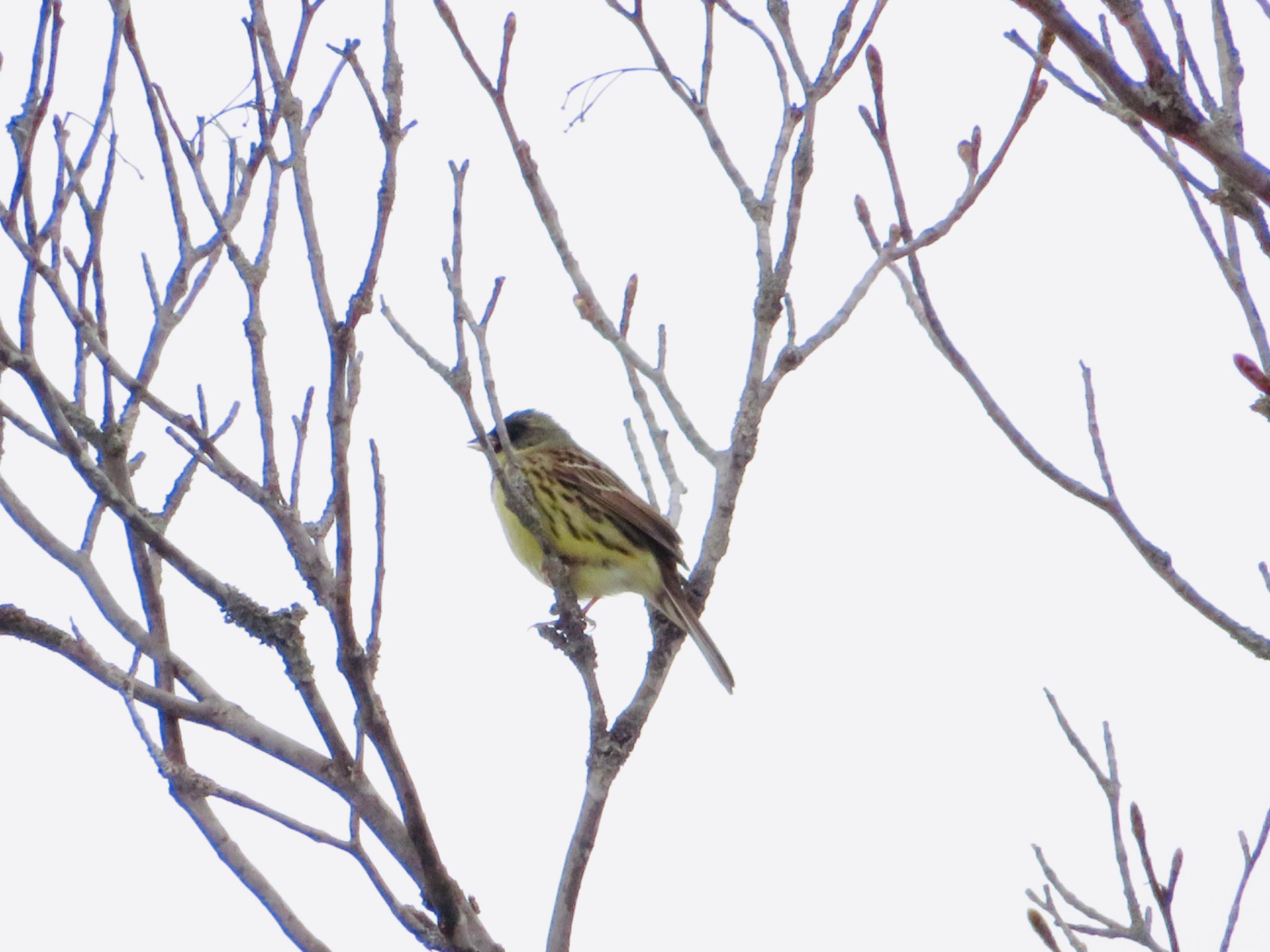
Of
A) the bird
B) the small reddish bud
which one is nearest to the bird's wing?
the bird

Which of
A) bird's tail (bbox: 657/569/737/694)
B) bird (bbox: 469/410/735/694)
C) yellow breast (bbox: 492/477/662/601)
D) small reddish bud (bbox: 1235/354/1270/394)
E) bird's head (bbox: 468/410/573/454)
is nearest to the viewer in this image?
small reddish bud (bbox: 1235/354/1270/394)

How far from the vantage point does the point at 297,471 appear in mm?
2682

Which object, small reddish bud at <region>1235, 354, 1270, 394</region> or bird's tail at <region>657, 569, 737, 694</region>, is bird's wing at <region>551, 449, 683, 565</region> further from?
small reddish bud at <region>1235, 354, 1270, 394</region>

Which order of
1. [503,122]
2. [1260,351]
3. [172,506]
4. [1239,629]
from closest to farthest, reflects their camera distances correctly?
1. [1239,629]
2. [1260,351]
3. [503,122]
4. [172,506]

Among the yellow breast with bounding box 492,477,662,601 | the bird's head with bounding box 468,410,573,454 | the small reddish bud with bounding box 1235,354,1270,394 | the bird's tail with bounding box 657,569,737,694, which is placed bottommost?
the small reddish bud with bounding box 1235,354,1270,394

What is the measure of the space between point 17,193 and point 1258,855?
258 cm

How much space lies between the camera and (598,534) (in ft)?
21.0

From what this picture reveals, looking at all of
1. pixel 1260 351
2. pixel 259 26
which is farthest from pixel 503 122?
pixel 1260 351

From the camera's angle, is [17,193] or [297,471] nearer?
[297,471]

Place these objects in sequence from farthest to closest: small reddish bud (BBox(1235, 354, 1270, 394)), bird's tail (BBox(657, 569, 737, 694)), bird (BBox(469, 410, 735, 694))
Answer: bird (BBox(469, 410, 735, 694))
bird's tail (BBox(657, 569, 737, 694))
small reddish bud (BBox(1235, 354, 1270, 394))

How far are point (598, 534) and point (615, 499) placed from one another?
0.17 metres

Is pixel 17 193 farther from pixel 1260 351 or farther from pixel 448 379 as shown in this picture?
pixel 1260 351

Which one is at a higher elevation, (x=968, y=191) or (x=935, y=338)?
(x=968, y=191)

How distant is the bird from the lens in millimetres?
5945
